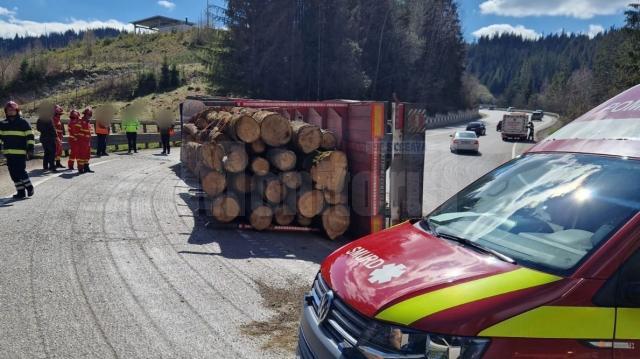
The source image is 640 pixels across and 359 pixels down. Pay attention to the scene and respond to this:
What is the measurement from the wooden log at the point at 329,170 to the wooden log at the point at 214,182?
4.97 ft

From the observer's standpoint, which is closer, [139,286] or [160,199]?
[139,286]

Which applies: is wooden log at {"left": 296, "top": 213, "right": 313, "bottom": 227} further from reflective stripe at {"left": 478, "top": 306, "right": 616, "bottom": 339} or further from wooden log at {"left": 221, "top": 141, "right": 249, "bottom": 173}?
reflective stripe at {"left": 478, "top": 306, "right": 616, "bottom": 339}

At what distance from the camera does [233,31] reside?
38.7 meters

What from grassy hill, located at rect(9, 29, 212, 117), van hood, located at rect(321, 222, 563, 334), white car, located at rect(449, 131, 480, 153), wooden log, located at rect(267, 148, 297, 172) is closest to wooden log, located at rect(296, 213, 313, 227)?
wooden log, located at rect(267, 148, 297, 172)

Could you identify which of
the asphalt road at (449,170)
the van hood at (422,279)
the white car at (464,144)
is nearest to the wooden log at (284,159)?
the asphalt road at (449,170)

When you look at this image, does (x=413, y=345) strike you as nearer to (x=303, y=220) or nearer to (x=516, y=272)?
(x=516, y=272)

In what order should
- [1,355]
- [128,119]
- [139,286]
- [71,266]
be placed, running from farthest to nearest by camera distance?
[128,119], [71,266], [139,286], [1,355]

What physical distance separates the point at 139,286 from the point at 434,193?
357 inches

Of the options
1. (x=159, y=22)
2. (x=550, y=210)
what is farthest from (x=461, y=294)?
(x=159, y=22)

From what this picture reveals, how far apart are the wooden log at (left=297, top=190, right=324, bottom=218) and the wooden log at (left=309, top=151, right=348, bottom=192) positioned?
151mm

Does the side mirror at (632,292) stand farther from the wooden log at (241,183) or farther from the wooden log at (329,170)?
the wooden log at (241,183)

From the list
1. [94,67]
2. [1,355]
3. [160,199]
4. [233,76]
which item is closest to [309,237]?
[160,199]

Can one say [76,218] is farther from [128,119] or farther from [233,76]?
[233,76]

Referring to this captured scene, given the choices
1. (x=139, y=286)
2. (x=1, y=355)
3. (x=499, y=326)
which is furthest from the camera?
(x=139, y=286)
